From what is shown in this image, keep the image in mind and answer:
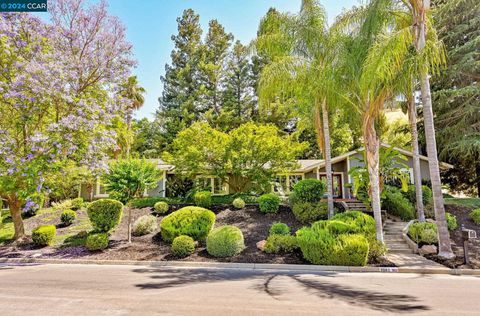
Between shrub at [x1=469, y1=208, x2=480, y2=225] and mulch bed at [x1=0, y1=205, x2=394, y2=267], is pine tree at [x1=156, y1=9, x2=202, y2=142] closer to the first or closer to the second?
mulch bed at [x1=0, y1=205, x2=394, y2=267]

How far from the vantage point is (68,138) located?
10.1 meters

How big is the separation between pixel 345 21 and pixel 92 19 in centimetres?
1181

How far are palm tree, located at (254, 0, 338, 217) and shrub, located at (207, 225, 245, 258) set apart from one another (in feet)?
15.6

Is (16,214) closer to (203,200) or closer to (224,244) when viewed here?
(203,200)

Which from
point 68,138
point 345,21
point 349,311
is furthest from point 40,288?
point 345,21

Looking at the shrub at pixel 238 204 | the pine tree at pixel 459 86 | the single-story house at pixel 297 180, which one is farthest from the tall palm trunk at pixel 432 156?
the single-story house at pixel 297 180

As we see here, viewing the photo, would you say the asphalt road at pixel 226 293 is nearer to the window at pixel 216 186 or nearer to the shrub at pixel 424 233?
the shrub at pixel 424 233

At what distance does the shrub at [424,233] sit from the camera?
10.3 metres

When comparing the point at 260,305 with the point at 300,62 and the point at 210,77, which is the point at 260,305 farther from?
the point at 210,77

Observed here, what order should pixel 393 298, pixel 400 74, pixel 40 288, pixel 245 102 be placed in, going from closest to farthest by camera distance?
1. pixel 393 298
2. pixel 40 288
3. pixel 400 74
4. pixel 245 102

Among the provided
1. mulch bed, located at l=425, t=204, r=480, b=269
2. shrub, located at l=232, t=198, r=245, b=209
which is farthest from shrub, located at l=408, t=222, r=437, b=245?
shrub, located at l=232, t=198, r=245, b=209

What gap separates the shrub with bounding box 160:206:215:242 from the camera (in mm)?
10703

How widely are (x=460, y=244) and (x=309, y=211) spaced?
5709 millimetres

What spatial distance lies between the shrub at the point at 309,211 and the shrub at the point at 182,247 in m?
5.80
